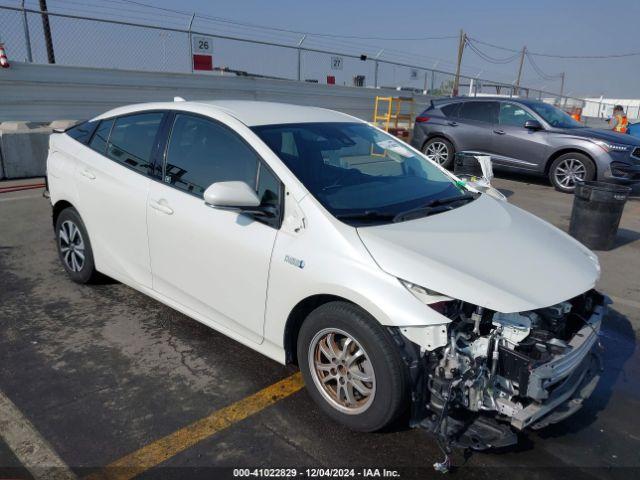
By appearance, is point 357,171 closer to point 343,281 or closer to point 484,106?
point 343,281

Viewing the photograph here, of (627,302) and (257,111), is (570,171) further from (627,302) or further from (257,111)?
(257,111)

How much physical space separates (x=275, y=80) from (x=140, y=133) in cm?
1295

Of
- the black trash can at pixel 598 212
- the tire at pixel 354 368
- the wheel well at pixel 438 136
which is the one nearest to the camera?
the tire at pixel 354 368

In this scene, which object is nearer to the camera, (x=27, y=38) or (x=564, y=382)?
(x=564, y=382)

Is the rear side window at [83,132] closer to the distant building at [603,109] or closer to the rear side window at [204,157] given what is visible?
the rear side window at [204,157]

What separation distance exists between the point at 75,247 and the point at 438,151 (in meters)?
8.62

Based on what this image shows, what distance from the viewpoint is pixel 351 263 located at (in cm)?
256

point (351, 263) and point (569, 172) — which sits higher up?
point (351, 263)

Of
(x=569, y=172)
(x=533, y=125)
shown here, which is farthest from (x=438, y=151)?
(x=569, y=172)

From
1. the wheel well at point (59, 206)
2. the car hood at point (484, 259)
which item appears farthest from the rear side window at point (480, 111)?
the wheel well at point (59, 206)

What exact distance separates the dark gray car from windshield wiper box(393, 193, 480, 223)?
7052mm

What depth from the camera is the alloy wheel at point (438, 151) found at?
11.1 m

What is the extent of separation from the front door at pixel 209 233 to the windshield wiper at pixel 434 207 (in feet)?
2.46

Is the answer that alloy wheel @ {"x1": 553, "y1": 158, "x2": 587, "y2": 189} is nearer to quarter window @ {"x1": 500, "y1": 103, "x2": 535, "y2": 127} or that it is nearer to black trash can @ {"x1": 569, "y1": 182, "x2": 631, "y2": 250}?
quarter window @ {"x1": 500, "y1": 103, "x2": 535, "y2": 127}
